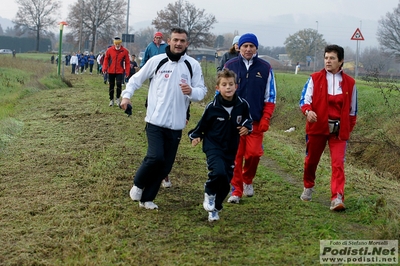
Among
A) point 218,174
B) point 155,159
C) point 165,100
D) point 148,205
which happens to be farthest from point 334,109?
point 148,205

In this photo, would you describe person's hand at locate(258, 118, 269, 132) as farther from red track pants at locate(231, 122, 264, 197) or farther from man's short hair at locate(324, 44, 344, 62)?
man's short hair at locate(324, 44, 344, 62)

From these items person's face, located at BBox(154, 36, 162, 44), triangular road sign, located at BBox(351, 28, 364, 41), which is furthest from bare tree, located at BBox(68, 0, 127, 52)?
person's face, located at BBox(154, 36, 162, 44)

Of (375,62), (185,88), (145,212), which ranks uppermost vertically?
(375,62)

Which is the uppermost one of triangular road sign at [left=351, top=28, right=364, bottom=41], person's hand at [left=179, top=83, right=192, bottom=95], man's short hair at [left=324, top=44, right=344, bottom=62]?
triangular road sign at [left=351, top=28, right=364, bottom=41]

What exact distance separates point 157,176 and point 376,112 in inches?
491

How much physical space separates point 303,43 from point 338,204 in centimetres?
9869

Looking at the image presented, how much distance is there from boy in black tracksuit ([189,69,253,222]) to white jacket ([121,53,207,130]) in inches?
12.3

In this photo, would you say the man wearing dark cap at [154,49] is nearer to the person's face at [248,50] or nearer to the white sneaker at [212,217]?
the person's face at [248,50]

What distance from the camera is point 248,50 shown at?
6.61 meters

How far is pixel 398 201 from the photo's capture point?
7.07m

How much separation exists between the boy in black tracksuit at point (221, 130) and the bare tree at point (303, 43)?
9637cm

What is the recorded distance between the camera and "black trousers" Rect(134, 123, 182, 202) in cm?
609

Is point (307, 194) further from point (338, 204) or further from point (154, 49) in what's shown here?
point (154, 49)

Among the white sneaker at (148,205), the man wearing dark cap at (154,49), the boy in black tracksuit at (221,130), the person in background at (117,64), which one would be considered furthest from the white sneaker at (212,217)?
the person in background at (117,64)
